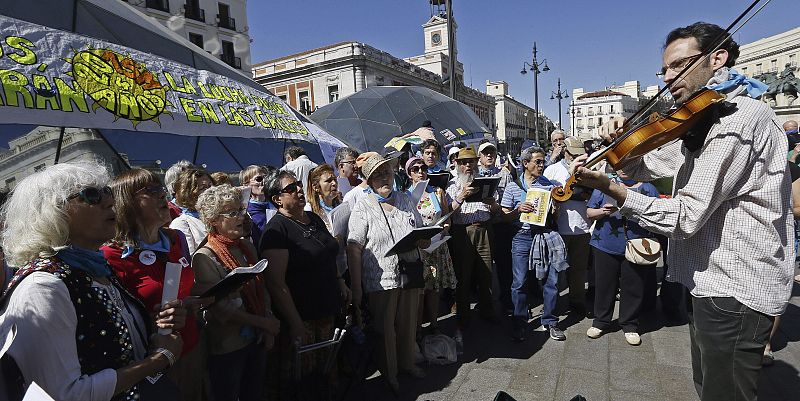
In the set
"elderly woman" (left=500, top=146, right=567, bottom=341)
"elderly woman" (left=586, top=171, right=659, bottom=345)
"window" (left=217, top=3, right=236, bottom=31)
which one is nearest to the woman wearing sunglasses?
"elderly woman" (left=500, top=146, right=567, bottom=341)

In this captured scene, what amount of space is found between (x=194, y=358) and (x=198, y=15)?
39.6 meters

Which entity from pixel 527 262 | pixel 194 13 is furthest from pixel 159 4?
pixel 527 262

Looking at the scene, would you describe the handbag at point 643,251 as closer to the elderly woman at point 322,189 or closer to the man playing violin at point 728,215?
the man playing violin at point 728,215

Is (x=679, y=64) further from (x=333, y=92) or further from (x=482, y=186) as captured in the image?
(x=333, y=92)

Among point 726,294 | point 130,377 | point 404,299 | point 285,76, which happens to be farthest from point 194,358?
point 285,76

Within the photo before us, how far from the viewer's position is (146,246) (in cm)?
232

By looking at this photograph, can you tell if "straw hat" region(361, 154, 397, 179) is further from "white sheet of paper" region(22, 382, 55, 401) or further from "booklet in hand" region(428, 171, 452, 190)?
"white sheet of paper" region(22, 382, 55, 401)

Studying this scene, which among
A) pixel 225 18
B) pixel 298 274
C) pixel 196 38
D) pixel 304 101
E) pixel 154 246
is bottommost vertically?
pixel 298 274

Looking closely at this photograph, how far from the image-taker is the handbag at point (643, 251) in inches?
171

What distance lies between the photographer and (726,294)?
1.89 metres

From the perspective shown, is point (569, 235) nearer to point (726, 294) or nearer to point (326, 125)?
point (726, 294)

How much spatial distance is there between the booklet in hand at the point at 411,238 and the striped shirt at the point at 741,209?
5.27 ft

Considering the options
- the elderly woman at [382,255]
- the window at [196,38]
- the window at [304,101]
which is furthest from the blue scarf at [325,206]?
the window at [304,101]

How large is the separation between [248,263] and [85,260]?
1.28 meters
